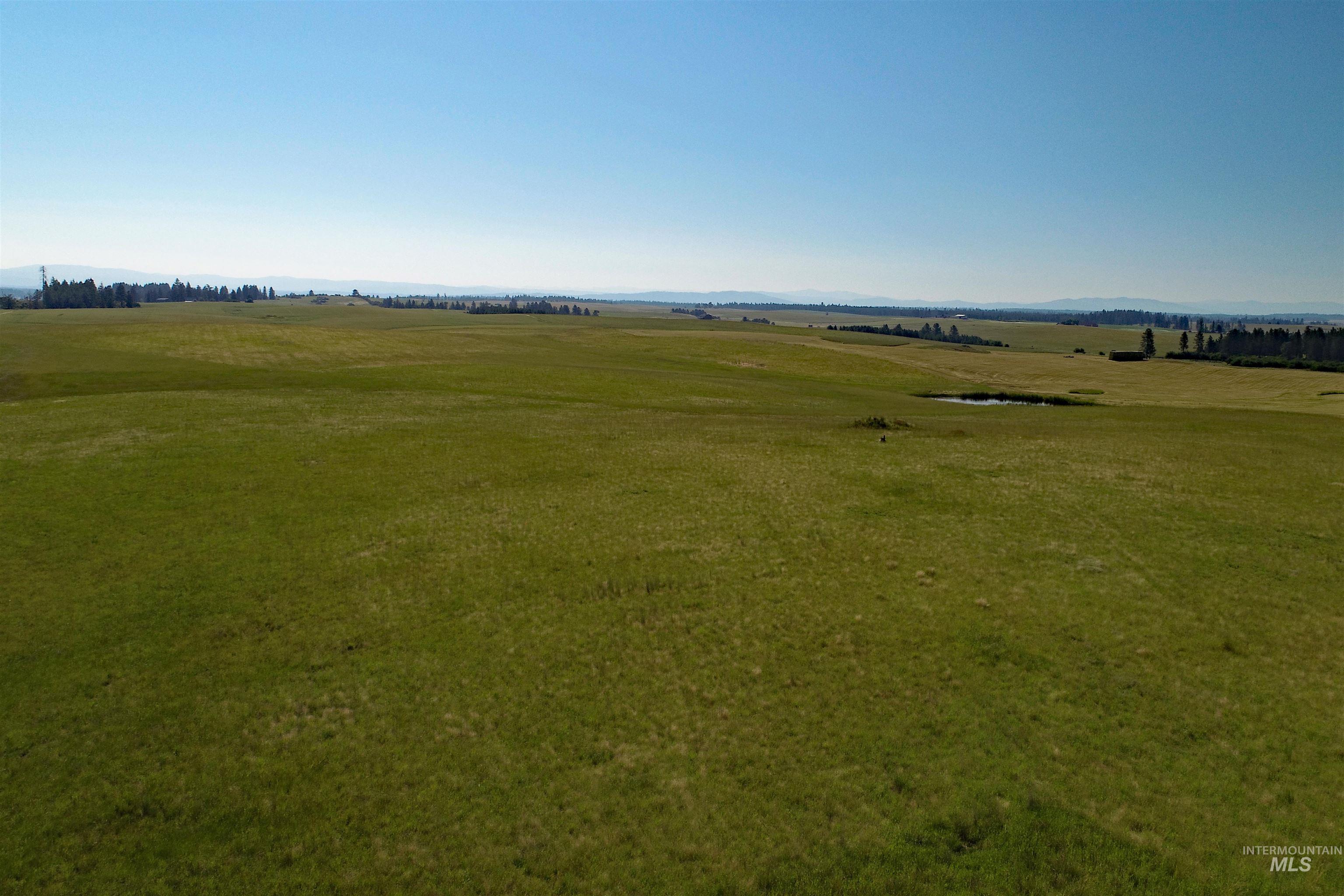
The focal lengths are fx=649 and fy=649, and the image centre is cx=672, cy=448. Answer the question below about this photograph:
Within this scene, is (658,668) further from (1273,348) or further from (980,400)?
(1273,348)

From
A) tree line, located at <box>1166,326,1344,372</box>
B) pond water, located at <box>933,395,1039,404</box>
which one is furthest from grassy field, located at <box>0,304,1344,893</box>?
tree line, located at <box>1166,326,1344,372</box>

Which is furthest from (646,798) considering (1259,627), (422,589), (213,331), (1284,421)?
(213,331)

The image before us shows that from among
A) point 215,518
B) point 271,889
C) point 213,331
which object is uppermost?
point 213,331

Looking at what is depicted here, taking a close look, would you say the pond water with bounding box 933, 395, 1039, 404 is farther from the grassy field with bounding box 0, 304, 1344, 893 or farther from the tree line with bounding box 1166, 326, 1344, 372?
the tree line with bounding box 1166, 326, 1344, 372

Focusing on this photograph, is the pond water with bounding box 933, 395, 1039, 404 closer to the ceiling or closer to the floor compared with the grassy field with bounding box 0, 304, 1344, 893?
closer to the ceiling

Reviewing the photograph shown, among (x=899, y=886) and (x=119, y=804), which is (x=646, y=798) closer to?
(x=899, y=886)

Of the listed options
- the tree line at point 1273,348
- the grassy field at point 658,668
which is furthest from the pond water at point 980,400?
the tree line at point 1273,348

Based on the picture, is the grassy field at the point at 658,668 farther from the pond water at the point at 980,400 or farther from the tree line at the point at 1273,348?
the tree line at the point at 1273,348

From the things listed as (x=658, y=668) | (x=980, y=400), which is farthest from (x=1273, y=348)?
(x=658, y=668)

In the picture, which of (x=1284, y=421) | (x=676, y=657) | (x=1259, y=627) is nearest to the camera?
(x=676, y=657)
